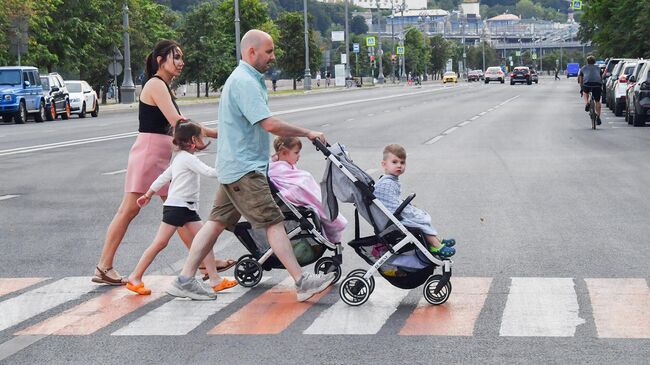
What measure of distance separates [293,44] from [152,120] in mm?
107213

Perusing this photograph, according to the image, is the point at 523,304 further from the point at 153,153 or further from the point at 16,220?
the point at 16,220

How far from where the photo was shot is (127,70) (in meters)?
64.6

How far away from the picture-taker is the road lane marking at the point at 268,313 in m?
7.46

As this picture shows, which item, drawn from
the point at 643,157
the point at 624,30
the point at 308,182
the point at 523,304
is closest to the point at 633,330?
the point at 523,304

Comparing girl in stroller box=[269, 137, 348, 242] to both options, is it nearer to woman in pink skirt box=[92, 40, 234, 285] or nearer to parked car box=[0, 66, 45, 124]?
woman in pink skirt box=[92, 40, 234, 285]

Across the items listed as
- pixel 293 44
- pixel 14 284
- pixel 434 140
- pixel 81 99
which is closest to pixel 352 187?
pixel 14 284

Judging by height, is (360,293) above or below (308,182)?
below

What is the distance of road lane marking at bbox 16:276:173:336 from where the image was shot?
755 cm

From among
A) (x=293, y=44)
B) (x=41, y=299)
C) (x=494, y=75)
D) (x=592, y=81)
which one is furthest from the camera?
(x=494, y=75)

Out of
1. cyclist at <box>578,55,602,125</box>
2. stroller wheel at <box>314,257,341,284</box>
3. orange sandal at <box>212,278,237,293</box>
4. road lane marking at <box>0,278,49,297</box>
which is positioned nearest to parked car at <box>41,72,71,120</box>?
cyclist at <box>578,55,602,125</box>

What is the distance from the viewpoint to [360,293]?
320 inches

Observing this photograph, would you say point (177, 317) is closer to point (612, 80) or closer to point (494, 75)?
point (612, 80)

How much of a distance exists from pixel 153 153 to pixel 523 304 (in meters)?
2.80

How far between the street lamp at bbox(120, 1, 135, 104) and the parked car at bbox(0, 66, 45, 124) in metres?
19.4
